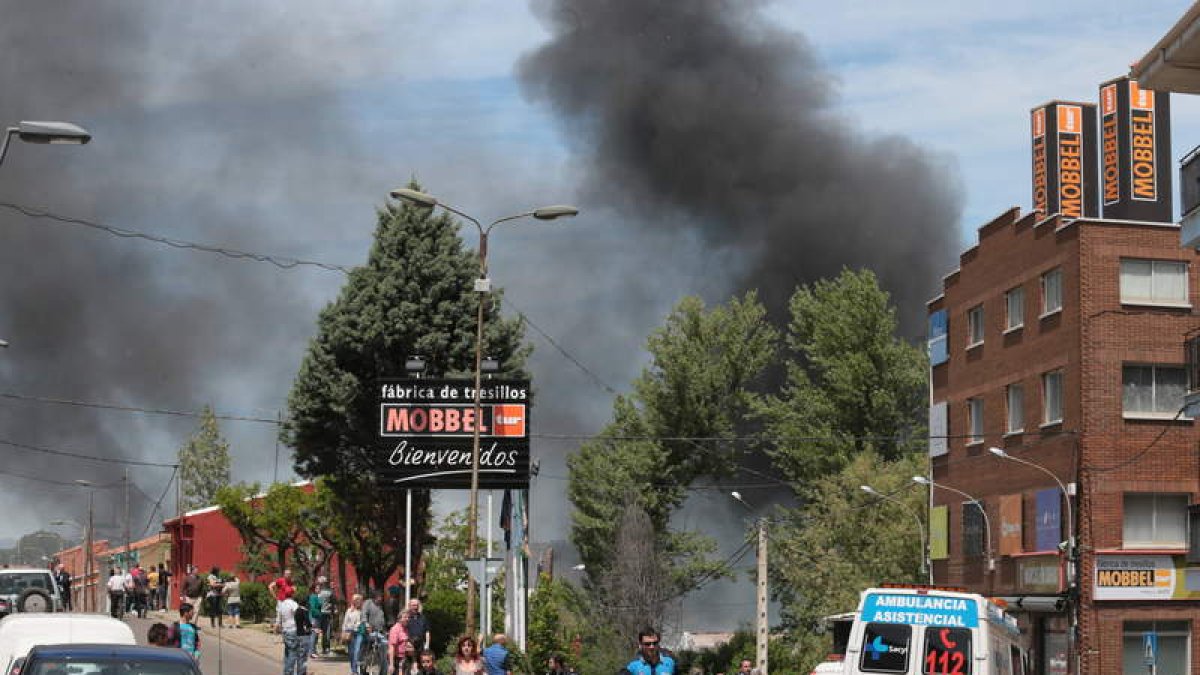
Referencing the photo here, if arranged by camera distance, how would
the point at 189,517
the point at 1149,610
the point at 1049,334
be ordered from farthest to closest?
the point at 189,517
the point at 1049,334
the point at 1149,610

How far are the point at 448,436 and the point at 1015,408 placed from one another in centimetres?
2251

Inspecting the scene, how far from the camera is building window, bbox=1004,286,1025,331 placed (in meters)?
60.0

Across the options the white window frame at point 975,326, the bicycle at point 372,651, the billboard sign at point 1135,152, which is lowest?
the bicycle at point 372,651

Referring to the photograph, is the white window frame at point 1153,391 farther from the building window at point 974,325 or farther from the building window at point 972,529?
the building window at point 974,325

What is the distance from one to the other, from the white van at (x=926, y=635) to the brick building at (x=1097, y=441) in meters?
26.2

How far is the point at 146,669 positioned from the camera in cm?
1666

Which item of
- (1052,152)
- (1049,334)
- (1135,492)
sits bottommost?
(1135,492)

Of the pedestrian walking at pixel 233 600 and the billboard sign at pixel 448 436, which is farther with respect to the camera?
the pedestrian walking at pixel 233 600

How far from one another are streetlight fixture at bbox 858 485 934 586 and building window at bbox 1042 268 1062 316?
38.8 ft

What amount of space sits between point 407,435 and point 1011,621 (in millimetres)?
22297

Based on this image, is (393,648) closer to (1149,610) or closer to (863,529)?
(1149,610)

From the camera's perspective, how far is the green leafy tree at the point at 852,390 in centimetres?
9006

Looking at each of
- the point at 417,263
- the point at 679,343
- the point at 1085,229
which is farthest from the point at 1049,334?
the point at 679,343

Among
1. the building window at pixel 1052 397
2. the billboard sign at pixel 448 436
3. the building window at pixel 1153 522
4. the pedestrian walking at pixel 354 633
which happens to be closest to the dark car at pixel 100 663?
the pedestrian walking at pixel 354 633
